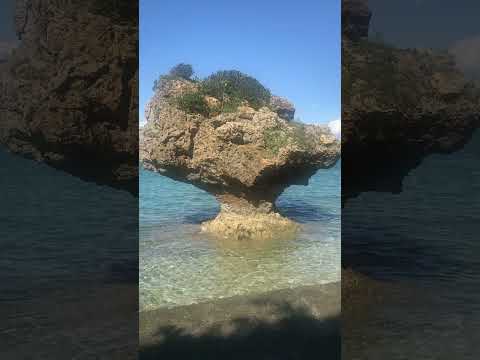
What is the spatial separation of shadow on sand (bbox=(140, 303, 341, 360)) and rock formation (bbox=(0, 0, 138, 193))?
3.06m

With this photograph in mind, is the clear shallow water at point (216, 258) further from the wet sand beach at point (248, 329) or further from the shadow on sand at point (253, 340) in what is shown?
the shadow on sand at point (253, 340)

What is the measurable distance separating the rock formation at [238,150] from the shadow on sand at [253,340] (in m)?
4.61

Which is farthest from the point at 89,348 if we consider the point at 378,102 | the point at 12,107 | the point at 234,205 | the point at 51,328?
the point at 234,205

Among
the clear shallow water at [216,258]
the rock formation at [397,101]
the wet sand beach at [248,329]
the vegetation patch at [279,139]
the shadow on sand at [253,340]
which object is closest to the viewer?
the rock formation at [397,101]

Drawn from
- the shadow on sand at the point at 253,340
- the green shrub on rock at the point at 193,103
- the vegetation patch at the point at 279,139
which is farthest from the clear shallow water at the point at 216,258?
the green shrub on rock at the point at 193,103

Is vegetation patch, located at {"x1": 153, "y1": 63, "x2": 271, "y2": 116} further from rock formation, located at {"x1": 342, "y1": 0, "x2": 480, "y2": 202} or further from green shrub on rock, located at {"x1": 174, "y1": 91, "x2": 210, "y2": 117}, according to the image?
rock formation, located at {"x1": 342, "y1": 0, "x2": 480, "y2": 202}

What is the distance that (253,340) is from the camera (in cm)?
689

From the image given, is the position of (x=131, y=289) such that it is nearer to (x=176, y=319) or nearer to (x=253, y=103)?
(x=176, y=319)

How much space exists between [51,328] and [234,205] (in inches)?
324

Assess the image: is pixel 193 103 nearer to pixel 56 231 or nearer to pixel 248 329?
pixel 248 329

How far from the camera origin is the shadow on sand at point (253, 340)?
653 cm

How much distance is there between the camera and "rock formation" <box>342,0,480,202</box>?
5.61m

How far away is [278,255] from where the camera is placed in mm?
11414

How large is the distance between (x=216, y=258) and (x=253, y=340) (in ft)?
15.1
